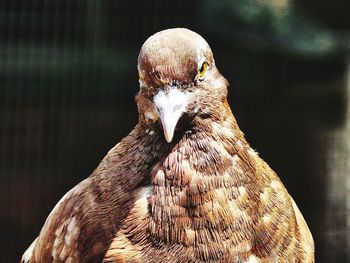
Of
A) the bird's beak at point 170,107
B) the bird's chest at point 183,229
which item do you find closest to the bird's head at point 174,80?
the bird's beak at point 170,107

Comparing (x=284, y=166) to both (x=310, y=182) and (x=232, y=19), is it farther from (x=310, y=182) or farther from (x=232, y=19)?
(x=232, y=19)

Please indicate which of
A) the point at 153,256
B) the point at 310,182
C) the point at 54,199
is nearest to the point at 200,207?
the point at 153,256

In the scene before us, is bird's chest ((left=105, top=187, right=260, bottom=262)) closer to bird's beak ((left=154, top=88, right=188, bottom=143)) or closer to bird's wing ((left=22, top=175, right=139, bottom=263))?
bird's wing ((left=22, top=175, right=139, bottom=263))

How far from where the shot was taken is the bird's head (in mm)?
2176

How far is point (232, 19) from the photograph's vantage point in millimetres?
5488

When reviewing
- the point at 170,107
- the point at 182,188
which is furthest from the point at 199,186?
the point at 170,107

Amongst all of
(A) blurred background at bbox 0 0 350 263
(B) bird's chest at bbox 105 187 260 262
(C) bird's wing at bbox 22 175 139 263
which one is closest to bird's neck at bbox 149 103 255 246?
(B) bird's chest at bbox 105 187 260 262

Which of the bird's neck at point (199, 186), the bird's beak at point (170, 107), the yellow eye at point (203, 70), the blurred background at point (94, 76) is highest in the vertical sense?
the yellow eye at point (203, 70)

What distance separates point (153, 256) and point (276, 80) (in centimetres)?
429

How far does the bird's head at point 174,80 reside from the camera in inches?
85.7

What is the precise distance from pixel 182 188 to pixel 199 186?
6cm

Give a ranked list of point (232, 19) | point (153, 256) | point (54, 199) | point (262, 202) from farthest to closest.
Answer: point (54, 199)
point (232, 19)
point (262, 202)
point (153, 256)

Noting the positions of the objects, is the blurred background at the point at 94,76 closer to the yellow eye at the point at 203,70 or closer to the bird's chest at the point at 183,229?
the yellow eye at the point at 203,70

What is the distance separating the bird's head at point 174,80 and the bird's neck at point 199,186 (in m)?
0.09
